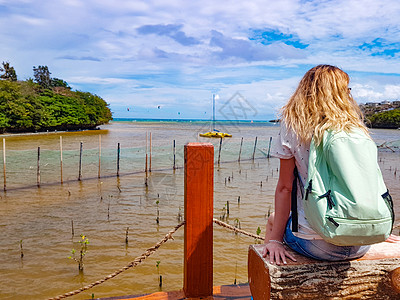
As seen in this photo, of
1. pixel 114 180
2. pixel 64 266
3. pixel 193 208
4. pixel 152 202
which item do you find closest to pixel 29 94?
pixel 114 180

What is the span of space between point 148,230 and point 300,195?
270 inches

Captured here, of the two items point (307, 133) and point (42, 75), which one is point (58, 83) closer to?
point (42, 75)

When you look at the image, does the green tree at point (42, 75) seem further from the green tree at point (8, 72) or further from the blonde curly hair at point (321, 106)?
the blonde curly hair at point (321, 106)

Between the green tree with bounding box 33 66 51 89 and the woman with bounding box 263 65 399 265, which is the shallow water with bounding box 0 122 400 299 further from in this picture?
the green tree with bounding box 33 66 51 89

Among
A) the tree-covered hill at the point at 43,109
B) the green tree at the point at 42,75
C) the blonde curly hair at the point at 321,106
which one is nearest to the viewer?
the blonde curly hair at the point at 321,106

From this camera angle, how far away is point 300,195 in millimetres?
1843

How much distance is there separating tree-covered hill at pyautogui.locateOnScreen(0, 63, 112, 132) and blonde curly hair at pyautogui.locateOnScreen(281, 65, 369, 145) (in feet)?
143

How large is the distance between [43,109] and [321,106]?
49.8 meters

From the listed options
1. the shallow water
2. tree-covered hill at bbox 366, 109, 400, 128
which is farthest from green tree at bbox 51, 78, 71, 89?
tree-covered hill at bbox 366, 109, 400, 128

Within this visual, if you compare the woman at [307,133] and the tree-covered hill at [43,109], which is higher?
the tree-covered hill at [43,109]

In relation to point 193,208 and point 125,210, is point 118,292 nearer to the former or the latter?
point 193,208

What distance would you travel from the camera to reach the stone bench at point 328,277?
5.64 feet

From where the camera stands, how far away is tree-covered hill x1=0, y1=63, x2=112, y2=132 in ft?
133

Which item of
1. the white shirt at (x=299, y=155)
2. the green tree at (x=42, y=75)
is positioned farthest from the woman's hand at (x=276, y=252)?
the green tree at (x=42, y=75)
